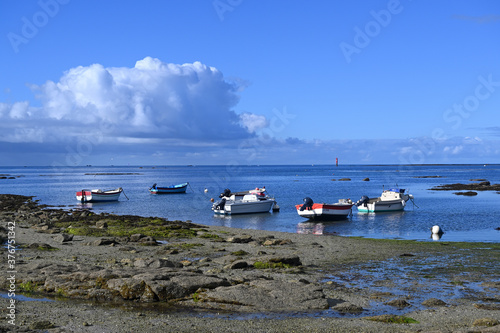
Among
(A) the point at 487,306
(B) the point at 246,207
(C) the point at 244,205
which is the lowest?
(B) the point at 246,207

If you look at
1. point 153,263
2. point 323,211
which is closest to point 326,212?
point 323,211

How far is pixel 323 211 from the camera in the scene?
4788 cm

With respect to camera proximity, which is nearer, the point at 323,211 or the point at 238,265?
the point at 238,265

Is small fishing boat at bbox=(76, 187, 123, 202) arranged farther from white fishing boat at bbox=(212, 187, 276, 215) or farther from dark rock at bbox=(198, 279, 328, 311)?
dark rock at bbox=(198, 279, 328, 311)

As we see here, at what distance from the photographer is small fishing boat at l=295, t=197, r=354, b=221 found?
47875mm

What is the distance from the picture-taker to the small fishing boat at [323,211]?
47.9 meters

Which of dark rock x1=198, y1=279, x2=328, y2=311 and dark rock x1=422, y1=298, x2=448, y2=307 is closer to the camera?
dark rock x1=198, y1=279, x2=328, y2=311

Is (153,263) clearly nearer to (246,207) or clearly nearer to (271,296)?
(271,296)

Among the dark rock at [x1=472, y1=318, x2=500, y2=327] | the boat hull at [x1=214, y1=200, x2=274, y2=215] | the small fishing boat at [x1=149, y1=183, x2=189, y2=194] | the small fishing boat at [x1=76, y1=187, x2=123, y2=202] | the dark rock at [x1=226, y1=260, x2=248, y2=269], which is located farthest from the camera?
the small fishing boat at [x1=149, y1=183, x2=189, y2=194]

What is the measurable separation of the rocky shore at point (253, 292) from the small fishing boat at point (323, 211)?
71.8 ft

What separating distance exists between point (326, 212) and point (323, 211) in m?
0.42

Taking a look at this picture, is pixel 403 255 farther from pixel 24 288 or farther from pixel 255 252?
pixel 24 288

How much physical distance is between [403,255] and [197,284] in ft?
45.5

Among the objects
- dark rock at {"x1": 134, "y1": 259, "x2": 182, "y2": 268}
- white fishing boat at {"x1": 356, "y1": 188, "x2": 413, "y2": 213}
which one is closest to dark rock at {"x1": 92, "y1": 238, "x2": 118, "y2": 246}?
dark rock at {"x1": 134, "y1": 259, "x2": 182, "y2": 268}
